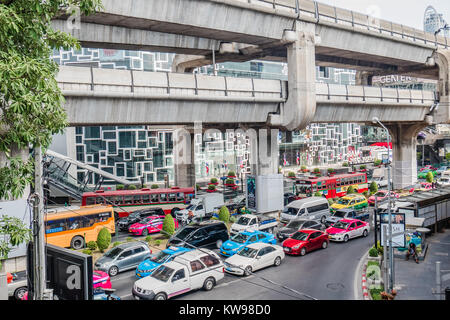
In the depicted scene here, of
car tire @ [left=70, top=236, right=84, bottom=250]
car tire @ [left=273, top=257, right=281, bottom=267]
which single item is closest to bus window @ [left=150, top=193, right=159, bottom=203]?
car tire @ [left=70, top=236, right=84, bottom=250]

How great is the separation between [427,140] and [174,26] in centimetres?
7353

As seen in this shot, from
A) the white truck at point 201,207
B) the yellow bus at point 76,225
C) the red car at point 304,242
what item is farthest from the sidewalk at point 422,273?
the yellow bus at point 76,225

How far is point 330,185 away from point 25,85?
126 ft

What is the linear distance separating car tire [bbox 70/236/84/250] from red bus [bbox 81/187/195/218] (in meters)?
8.64

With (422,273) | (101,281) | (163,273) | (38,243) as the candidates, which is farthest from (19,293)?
(422,273)

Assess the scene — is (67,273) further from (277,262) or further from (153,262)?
(277,262)

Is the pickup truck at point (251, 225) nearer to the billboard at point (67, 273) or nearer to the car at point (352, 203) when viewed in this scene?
the car at point (352, 203)

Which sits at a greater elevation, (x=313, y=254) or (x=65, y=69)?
(x=65, y=69)

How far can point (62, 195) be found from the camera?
45281 millimetres

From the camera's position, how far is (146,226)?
3075 cm

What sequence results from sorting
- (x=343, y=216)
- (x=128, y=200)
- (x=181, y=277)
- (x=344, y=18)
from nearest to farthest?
(x=181, y=277), (x=343, y=216), (x=344, y=18), (x=128, y=200)

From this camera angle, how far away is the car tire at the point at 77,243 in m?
27.2
